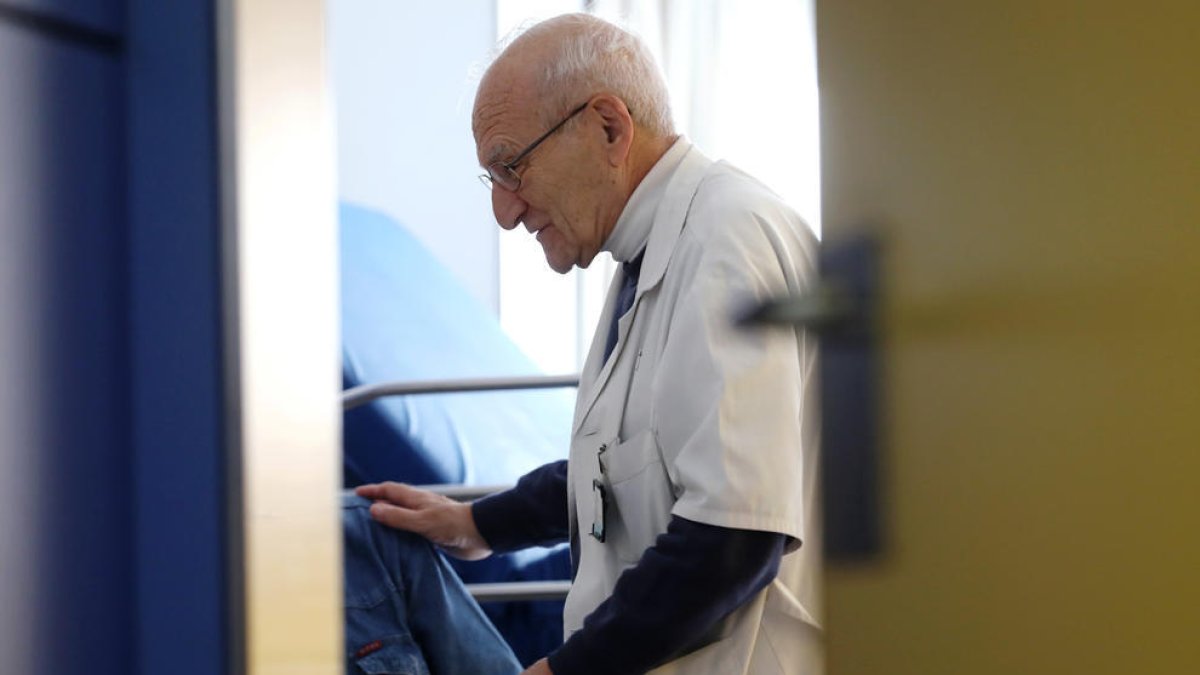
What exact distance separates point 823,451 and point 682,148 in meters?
1.41

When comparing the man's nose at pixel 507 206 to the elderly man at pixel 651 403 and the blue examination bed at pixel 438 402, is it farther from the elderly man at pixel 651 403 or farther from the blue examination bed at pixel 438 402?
the blue examination bed at pixel 438 402

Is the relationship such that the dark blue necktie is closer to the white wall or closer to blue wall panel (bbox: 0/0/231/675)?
blue wall panel (bbox: 0/0/231/675)

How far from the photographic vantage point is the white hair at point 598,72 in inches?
70.6

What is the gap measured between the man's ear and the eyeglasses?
2cm

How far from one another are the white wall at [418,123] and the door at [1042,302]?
4.02 meters

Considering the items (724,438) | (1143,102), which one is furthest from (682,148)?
(1143,102)

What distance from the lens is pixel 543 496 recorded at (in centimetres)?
194

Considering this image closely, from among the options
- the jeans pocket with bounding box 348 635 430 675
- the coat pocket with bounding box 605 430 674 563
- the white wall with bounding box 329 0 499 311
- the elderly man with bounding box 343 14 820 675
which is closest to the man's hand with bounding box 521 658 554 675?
the elderly man with bounding box 343 14 820 675

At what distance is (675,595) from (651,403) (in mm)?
201

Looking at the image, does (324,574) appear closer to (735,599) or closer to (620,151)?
(735,599)

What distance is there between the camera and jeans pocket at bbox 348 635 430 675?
1.76 meters

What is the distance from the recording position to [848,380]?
1.32ft

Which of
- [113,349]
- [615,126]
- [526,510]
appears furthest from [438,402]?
[113,349]

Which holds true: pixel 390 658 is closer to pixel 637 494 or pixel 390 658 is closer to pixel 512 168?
pixel 637 494
